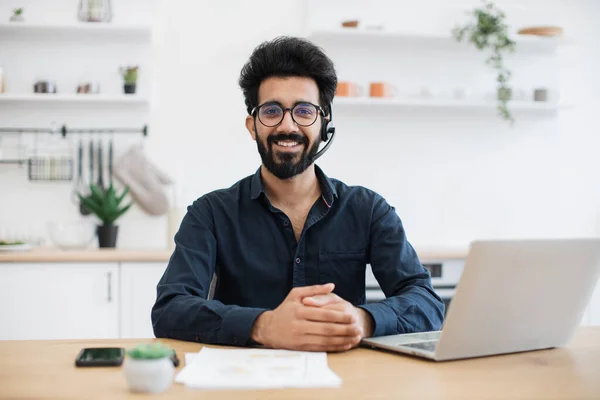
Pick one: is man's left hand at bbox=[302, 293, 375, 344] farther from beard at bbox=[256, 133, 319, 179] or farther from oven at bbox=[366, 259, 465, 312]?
oven at bbox=[366, 259, 465, 312]

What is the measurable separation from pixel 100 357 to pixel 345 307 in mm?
481

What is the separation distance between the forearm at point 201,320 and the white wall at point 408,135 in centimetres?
219

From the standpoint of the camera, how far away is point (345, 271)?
193 centimetres

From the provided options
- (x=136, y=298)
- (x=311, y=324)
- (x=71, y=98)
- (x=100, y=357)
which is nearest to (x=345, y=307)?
(x=311, y=324)

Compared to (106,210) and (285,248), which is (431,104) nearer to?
(106,210)

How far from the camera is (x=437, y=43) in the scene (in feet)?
12.9

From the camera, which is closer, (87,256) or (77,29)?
(87,256)

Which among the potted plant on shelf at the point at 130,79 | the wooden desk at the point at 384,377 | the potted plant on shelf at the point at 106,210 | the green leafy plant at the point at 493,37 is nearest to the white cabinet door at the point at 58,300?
the potted plant on shelf at the point at 106,210

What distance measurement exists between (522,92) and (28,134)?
8.70 feet

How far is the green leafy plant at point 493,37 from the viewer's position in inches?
150

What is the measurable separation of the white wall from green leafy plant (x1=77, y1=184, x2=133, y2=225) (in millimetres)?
247

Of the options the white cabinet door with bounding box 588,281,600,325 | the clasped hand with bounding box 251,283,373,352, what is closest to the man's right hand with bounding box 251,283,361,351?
the clasped hand with bounding box 251,283,373,352

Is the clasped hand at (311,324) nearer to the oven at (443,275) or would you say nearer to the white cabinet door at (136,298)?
the white cabinet door at (136,298)

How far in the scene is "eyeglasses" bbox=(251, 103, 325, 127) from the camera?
74.6 inches
